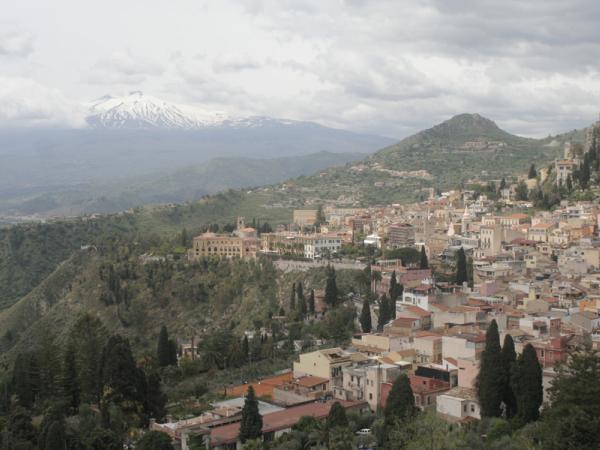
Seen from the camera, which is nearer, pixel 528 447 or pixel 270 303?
pixel 528 447

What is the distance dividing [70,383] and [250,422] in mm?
10317

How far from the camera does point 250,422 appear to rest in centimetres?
2280

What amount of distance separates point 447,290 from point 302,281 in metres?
14.3

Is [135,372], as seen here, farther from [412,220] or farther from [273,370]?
[412,220]

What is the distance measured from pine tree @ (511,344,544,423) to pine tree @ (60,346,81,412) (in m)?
16.3

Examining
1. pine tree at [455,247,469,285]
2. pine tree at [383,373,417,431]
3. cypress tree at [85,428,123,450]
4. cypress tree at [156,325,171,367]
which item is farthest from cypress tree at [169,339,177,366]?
pine tree at [383,373,417,431]

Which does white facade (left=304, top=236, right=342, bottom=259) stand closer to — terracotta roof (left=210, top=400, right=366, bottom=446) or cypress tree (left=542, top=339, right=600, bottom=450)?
terracotta roof (left=210, top=400, right=366, bottom=446)

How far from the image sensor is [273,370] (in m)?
33.0

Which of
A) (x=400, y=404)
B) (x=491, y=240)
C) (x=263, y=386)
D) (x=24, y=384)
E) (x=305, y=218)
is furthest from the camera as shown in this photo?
(x=305, y=218)

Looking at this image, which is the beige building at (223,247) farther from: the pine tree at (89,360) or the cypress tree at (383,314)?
the cypress tree at (383,314)

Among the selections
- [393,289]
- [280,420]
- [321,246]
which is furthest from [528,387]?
[321,246]

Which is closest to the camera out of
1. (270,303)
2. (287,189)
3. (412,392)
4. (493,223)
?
(412,392)

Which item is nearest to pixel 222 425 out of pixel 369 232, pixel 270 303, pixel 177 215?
pixel 270 303

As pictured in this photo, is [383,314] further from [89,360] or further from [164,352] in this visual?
[89,360]
